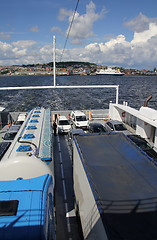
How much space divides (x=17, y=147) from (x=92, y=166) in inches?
139

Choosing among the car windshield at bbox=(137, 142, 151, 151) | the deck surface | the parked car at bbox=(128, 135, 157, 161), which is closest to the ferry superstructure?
the deck surface

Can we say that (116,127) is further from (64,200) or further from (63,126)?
(64,200)

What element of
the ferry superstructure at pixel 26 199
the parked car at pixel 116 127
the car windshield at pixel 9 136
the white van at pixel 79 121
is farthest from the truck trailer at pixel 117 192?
the white van at pixel 79 121

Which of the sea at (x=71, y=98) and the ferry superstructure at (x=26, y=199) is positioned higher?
the ferry superstructure at (x=26, y=199)

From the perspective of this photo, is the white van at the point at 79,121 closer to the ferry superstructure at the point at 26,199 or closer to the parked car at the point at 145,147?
the parked car at the point at 145,147

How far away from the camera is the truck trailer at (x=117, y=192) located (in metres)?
3.90

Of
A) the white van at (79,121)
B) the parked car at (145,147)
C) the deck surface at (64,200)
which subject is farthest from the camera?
the white van at (79,121)

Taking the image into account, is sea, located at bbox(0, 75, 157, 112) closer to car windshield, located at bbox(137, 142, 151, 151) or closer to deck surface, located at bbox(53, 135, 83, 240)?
deck surface, located at bbox(53, 135, 83, 240)

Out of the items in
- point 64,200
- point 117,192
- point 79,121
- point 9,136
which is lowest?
point 64,200

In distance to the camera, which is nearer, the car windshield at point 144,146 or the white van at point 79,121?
the car windshield at point 144,146

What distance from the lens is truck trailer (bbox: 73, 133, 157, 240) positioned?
12.8 feet

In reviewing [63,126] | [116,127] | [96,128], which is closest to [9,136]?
[63,126]

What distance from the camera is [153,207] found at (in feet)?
14.4

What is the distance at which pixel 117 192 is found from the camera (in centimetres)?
501
